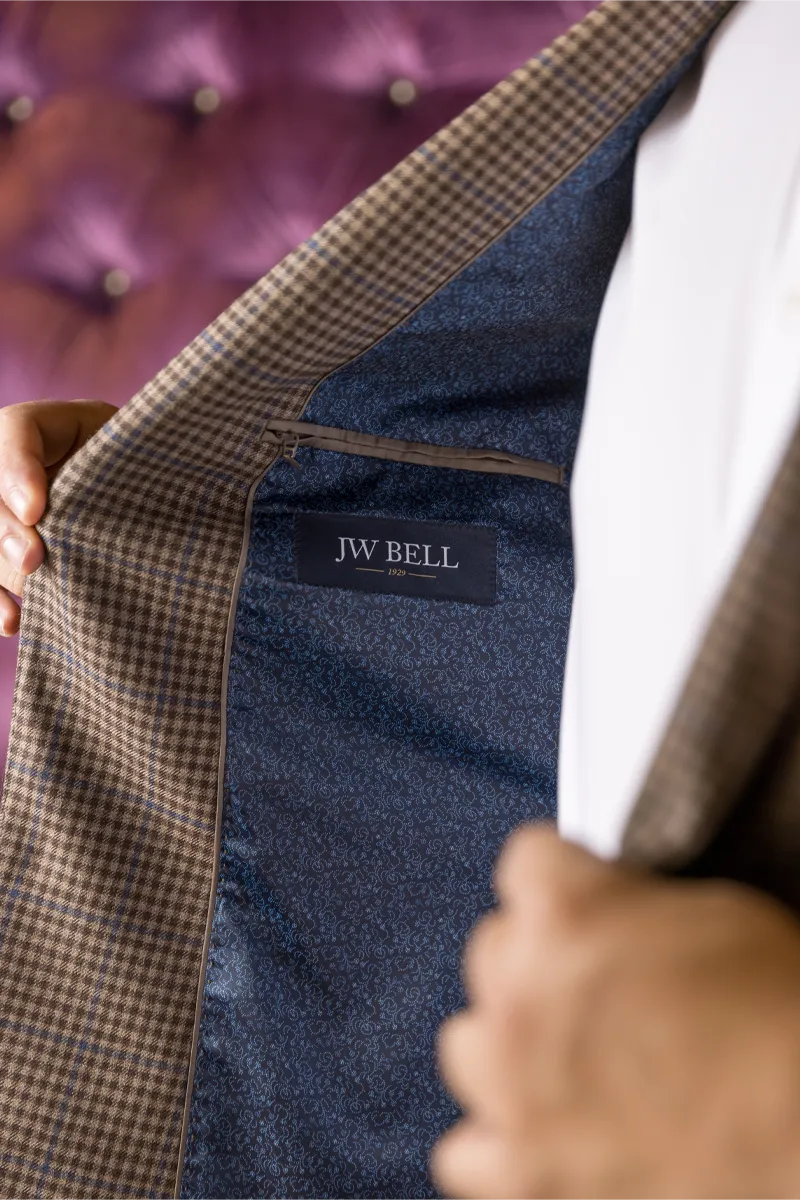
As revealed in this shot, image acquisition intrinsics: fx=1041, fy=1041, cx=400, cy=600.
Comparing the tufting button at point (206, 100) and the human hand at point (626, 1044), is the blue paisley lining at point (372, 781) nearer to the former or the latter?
the human hand at point (626, 1044)

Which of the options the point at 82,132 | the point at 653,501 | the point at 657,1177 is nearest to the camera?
the point at 657,1177

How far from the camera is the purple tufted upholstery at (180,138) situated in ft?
2.78

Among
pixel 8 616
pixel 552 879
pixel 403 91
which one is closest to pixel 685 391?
pixel 552 879

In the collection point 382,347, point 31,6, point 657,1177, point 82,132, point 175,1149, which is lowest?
point 175,1149

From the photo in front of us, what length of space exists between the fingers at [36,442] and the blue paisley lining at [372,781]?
11cm

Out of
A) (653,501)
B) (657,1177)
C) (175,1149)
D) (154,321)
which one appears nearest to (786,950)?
(657,1177)

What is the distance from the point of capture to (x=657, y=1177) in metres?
0.18

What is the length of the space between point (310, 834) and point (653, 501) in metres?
0.29

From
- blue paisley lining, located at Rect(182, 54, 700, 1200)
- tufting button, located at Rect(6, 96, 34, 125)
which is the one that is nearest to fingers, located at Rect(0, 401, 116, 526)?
blue paisley lining, located at Rect(182, 54, 700, 1200)

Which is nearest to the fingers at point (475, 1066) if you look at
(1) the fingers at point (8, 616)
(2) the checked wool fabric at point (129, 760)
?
(2) the checked wool fabric at point (129, 760)

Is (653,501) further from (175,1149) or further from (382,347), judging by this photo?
(175,1149)

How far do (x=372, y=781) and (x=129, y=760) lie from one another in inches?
4.9

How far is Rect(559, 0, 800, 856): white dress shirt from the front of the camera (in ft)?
0.92

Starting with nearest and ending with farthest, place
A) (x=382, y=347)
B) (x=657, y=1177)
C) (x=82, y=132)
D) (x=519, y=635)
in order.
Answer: (x=657, y=1177) < (x=382, y=347) < (x=519, y=635) < (x=82, y=132)
